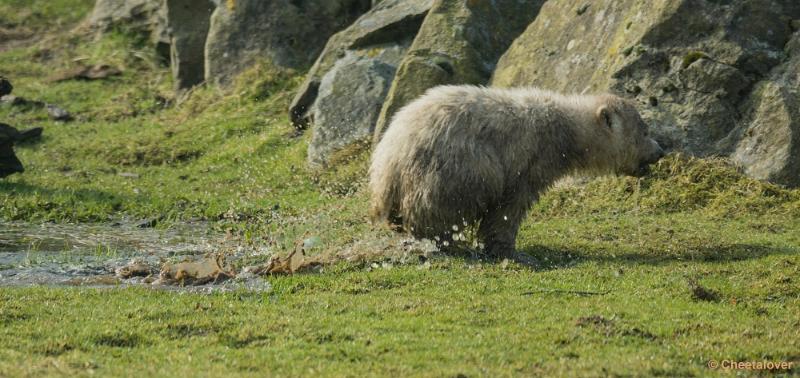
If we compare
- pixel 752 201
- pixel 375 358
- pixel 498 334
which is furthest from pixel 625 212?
pixel 375 358

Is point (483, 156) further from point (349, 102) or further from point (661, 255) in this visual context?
point (349, 102)

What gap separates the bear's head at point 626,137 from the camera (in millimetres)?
14438

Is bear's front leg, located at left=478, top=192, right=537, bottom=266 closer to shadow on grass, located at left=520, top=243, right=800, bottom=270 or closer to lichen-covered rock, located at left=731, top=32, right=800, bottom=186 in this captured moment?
shadow on grass, located at left=520, top=243, right=800, bottom=270

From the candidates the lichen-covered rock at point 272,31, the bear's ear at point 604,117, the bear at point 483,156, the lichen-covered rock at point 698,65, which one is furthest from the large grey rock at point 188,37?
the bear's ear at point 604,117

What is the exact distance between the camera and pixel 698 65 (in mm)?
17484

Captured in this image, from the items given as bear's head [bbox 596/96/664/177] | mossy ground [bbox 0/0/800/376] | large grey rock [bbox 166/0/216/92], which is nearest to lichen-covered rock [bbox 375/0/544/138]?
mossy ground [bbox 0/0/800/376]

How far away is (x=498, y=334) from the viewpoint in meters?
9.34

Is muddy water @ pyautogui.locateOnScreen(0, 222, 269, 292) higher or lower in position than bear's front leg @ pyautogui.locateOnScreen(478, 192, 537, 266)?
lower

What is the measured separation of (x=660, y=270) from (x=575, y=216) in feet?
14.3

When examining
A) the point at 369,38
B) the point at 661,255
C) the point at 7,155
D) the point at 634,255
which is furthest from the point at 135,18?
the point at 661,255

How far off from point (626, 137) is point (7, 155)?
12.8 metres

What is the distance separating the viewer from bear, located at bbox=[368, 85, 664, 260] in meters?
13.1

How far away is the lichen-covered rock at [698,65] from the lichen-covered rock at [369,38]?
19.6ft

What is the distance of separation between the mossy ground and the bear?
0.68m
